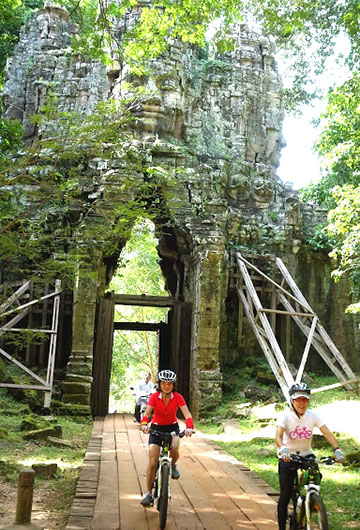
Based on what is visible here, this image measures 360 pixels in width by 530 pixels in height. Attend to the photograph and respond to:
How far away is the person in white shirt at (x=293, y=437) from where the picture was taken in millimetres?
4496

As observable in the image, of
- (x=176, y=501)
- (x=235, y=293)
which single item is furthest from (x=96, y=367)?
(x=176, y=501)

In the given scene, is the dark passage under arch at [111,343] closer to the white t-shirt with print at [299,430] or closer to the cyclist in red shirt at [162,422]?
the cyclist in red shirt at [162,422]

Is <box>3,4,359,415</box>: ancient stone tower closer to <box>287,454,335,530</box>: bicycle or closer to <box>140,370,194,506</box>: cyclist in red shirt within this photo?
<box>140,370,194,506</box>: cyclist in red shirt

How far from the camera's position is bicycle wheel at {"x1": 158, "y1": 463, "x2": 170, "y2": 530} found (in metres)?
4.91

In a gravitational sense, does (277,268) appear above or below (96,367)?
above

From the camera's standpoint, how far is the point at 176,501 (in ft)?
19.8

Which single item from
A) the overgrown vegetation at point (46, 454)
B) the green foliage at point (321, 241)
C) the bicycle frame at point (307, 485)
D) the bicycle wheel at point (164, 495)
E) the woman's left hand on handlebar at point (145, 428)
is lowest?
the overgrown vegetation at point (46, 454)

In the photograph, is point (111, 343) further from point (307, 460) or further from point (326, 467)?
point (307, 460)

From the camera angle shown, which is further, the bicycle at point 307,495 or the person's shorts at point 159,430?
the person's shorts at point 159,430

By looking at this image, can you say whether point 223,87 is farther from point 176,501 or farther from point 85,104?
point 176,501

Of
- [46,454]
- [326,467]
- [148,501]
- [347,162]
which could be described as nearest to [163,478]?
[148,501]

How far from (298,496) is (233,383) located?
11927 mm

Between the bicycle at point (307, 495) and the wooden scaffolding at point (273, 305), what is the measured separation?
1022cm

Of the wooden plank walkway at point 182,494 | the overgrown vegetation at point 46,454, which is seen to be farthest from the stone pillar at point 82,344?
the wooden plank walkway at point 182,494
